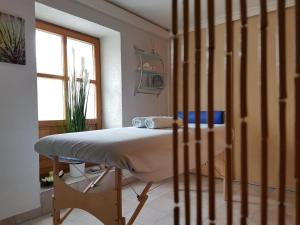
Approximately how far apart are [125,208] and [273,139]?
1873 millimetres

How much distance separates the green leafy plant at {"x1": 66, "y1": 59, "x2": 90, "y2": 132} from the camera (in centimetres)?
270

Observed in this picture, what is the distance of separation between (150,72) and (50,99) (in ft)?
4.53

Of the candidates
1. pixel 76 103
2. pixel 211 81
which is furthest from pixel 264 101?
pixel 76 103

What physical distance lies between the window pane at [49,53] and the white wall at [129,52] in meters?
0.43

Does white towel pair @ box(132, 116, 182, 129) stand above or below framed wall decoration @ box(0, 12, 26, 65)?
below

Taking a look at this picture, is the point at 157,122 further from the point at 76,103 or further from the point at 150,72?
the point at 150,72

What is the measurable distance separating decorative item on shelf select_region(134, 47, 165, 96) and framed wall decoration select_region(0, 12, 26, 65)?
4.94 ft

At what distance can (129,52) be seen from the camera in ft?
11.0

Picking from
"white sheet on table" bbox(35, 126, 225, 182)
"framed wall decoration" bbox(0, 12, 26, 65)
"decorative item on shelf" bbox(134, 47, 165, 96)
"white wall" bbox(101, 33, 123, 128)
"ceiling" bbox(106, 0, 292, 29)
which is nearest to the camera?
"white sheet on table" bbox(35, 126, 225, 182)

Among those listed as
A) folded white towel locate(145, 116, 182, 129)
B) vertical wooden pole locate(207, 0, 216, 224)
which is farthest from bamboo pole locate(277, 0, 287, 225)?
folded white towel locate(145, 116, 182, 129)

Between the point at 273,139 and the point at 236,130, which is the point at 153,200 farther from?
the point at 273,139

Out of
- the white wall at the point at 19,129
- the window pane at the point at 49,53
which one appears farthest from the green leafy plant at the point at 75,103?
the white wall at the point at 19,129

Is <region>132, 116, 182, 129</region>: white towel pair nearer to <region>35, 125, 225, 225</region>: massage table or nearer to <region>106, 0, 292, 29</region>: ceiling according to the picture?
<region>35, 125, 225, 225</region>: massage table

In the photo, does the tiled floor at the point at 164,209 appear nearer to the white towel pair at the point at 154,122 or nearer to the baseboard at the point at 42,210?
the baseboard at the point at 42,210
